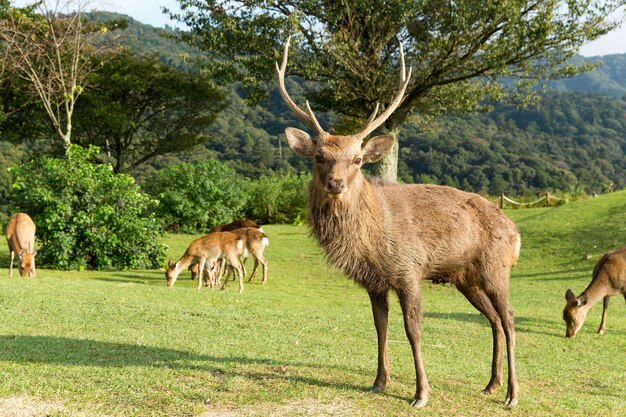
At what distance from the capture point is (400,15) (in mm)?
18672

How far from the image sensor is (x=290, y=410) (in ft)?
15.1

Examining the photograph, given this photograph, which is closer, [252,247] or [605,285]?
[605,285]

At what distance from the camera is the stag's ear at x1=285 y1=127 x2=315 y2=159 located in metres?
5.38

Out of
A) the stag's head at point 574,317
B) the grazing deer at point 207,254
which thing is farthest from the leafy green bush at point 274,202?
the stag's head at point 574,317

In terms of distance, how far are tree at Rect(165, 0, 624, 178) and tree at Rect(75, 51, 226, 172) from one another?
6.81 metres

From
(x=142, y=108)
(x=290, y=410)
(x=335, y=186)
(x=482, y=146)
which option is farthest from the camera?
(x=482, y=146)

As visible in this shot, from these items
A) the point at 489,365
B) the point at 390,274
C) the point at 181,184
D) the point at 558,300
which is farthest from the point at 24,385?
the point at 181,184

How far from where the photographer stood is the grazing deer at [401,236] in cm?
506

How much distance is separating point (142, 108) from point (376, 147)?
25405 millimetres

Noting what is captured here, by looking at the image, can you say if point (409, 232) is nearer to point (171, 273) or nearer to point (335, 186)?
point (335, 186)

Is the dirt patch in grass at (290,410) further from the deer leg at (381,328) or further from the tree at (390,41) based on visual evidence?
the tree at (390,41)

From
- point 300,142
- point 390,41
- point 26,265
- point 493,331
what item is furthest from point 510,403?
point 390,41

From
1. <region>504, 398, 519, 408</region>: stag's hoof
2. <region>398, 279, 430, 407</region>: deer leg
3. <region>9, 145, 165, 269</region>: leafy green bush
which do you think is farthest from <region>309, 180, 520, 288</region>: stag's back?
<region>9, 145, 165, 269</region>: leafy green bush

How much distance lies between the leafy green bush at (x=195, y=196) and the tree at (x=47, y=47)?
13.3 ft
